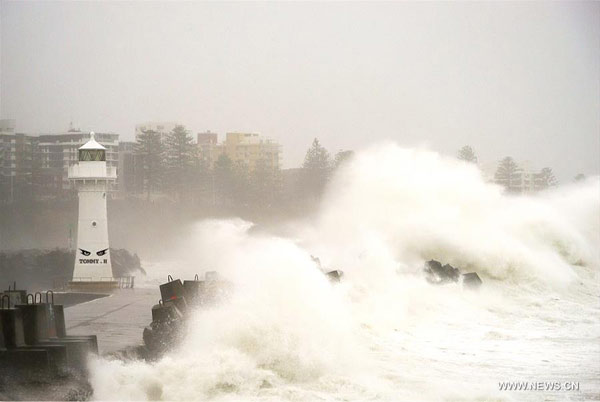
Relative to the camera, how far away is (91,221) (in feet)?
72.4

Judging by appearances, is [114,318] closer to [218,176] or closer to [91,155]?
[91,155]

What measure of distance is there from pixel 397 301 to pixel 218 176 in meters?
20.0

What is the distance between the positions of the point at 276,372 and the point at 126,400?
6.57ft

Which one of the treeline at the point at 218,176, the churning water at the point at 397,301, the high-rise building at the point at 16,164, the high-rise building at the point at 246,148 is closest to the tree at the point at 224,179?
the treeline at the point at 218,176

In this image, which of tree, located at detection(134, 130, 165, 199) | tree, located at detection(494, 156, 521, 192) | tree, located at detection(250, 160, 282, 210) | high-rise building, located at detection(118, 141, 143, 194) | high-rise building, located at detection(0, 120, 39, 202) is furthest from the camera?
tree, located at detection(494, 156, 521, 192)

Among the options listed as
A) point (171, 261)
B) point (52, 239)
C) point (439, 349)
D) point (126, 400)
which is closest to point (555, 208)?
point (171, 261)

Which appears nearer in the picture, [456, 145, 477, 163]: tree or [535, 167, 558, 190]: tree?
[456, 145, 477, 163]: tree

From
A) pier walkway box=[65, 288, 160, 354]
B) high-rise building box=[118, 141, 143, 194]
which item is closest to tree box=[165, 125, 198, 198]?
high-rise building box=[118, 141, 143, 194]

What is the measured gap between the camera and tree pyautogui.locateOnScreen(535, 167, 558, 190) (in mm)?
42031

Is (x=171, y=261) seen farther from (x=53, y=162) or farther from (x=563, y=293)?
(x=563, y=293)

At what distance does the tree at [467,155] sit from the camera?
127ft

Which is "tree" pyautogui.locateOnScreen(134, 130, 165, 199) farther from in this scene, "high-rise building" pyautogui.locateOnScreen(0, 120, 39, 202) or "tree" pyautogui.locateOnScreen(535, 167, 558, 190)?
"tree" pyautogui.locateOnScreen(535, 167, 558, 190)

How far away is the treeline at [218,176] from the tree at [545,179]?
33.3 ft

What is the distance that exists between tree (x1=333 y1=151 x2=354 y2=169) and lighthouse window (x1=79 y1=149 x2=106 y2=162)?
48.5 ft
